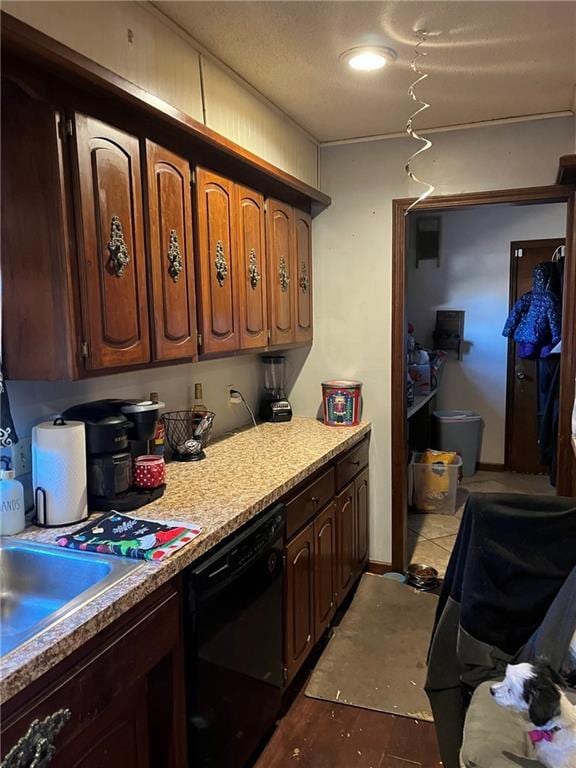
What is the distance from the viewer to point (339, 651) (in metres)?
2.62

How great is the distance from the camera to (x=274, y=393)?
327 cm

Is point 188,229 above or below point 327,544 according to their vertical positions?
above

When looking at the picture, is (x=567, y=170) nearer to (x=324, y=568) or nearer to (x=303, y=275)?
(x=303, y=275)

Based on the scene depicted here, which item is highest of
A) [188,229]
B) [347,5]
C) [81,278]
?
[347,5]

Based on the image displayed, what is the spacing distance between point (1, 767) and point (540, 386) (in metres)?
3.30

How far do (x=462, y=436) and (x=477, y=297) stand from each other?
1.27 meters

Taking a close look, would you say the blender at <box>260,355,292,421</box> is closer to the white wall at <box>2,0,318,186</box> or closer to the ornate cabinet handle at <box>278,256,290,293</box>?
the ornate cabinet handle at <box>278,256,290,293</box>

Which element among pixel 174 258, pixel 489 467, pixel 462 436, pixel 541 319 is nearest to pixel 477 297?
pixel 462 436

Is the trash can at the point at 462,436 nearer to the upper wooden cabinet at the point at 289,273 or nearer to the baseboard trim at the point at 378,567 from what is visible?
the baseboard trim at the point at 378,567

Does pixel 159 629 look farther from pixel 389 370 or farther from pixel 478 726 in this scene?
pixel 389 370

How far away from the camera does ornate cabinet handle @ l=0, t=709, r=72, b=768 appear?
101 cm

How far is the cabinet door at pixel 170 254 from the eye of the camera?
6.13ft

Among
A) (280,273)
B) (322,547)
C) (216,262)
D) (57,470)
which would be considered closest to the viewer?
(57,470)

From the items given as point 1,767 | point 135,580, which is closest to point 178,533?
point 135,580
